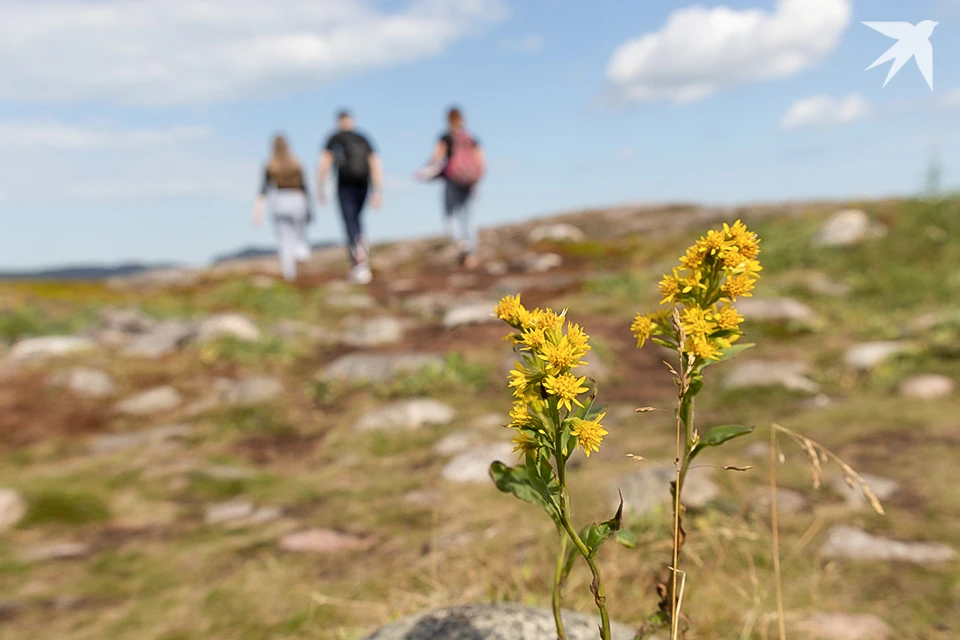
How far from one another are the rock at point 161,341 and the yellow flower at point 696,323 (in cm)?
880

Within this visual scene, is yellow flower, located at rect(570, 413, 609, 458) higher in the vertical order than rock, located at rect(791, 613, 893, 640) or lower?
higher

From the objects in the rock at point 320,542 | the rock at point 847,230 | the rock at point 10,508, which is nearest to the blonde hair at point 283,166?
the rock at point 10,508

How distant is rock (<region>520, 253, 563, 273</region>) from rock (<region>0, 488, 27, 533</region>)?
12698 mm

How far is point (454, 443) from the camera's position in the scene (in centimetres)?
520

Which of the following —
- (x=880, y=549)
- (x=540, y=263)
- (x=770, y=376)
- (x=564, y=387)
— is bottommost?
(x=880, y=549)

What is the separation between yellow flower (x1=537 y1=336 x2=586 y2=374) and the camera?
Answer: 1.25 meters

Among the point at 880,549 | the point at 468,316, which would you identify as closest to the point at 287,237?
the point at 468,316

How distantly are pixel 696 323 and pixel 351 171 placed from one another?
1292 centimetres

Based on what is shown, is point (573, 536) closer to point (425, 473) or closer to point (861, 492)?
point (861, 492)

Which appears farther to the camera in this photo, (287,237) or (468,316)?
(287,237)

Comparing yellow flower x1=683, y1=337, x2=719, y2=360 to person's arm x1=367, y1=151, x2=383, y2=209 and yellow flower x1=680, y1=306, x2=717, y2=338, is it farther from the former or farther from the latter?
person's arm x1=367, y1=151, x2=383, y2=209

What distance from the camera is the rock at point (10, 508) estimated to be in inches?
180

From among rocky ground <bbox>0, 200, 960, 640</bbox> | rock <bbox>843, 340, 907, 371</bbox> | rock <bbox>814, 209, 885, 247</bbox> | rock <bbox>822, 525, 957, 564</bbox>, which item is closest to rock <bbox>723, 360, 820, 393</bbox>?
rocky ground <bbox>0, 200, 960, 640</bbox>

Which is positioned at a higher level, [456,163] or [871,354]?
[456,163]
